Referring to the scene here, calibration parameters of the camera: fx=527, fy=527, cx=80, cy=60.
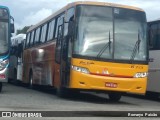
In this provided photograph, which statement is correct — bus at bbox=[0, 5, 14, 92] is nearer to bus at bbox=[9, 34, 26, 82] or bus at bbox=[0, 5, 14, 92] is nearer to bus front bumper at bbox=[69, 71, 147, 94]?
bus front bumper at bbox=[69, 71, 147, 94]

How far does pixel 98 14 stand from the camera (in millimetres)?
17453

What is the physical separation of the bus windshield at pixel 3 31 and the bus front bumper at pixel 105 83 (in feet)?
14.7

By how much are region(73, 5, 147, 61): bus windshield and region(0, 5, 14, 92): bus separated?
13.6ft

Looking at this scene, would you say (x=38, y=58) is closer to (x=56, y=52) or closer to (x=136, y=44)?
(x=56, y=52)

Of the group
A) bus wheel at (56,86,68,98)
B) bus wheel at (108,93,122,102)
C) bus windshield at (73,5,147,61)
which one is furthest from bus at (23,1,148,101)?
bus wheel at (108,93,122,102)

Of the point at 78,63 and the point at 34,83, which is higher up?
the point at 78,63

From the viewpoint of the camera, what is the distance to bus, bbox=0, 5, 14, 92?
20.0 meters

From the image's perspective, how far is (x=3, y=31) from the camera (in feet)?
67.7

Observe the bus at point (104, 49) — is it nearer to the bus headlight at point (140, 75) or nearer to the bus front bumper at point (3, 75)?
the bus headlight at point (140, 75)

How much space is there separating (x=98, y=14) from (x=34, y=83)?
332 inches

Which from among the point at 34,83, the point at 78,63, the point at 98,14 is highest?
the point at 98,14

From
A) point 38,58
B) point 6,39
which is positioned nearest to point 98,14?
point 6,39

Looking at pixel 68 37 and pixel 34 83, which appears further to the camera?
pixel 34 83

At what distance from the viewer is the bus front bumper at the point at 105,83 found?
16797mm
